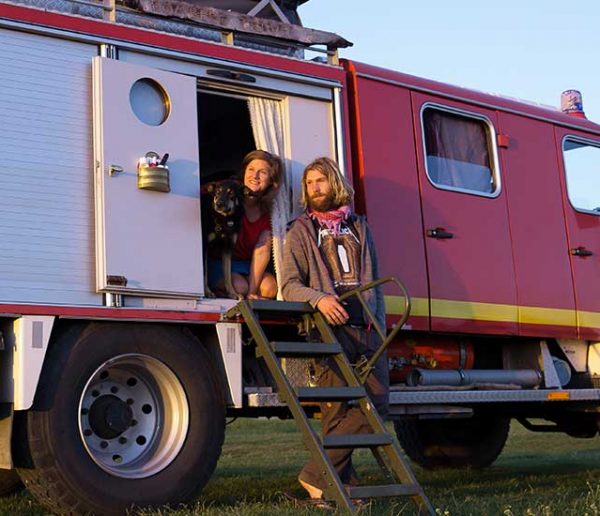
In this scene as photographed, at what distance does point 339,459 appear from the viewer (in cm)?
645

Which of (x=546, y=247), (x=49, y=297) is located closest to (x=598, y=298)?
(x=546, y=247)

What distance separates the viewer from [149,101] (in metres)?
6.97

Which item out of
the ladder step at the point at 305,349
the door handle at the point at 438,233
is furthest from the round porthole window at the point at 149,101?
the door handle at the point at 438,233

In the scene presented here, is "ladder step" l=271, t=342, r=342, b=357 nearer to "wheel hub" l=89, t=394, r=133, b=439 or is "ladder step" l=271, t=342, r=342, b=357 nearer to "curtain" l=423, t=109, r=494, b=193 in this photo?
"wheel hub" l=89, t=394, r=133, b=439

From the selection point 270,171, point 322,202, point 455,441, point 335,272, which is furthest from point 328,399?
point 455,441

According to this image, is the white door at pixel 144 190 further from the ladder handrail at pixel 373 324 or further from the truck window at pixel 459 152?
the truck window at pixel 459 152

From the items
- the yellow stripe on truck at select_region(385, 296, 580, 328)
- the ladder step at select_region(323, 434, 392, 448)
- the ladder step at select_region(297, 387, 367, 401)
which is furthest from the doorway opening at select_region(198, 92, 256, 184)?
the ladder step at select_region(323, 434, 392, 448)

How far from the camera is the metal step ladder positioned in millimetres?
5828

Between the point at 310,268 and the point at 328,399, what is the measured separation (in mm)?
1013

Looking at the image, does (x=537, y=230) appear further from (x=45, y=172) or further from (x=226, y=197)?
(x=45, y=172)

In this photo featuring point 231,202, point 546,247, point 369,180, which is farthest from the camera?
point 546,247

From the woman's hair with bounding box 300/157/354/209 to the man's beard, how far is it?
0.03 metres

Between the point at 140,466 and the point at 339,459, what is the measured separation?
1.18 meters

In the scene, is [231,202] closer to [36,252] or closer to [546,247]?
[36,252]
